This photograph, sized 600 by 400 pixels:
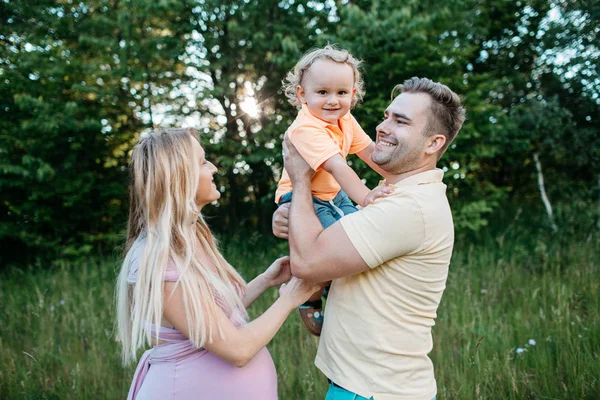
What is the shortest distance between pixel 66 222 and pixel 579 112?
975cm

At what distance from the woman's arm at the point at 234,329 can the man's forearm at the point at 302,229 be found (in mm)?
248

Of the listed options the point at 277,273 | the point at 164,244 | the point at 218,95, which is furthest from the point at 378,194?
the point at 218,95

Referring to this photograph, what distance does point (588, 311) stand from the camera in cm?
395

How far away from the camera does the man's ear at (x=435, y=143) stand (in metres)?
2.00

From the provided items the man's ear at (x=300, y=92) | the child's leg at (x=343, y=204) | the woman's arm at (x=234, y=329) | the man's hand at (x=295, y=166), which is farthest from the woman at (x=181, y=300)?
the man's ear at (x=300, y=92)

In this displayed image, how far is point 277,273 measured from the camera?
2.37m

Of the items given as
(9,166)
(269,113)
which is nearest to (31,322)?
(9,166)

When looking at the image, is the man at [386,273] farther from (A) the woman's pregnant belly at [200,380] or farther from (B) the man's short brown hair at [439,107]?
(A) the woman's pregnant belly at [200,380]

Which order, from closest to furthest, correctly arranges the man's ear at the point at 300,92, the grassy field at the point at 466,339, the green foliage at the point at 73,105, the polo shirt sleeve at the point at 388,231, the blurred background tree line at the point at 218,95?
the polo shirt sleeve at the point at 388,231 → the man's ear at the point at 300,92 → the grassy field at the point at 466,339 → the blurred background tree line at the point at 218,95 → the green foliage at the point at 73,105

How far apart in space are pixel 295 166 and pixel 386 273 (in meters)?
0.68

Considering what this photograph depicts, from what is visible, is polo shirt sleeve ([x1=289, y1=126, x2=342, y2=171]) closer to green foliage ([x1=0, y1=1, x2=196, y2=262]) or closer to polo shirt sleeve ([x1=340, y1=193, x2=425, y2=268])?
polo shirt sleeve ([x1=340, y1=193, x2=425, y2=268])

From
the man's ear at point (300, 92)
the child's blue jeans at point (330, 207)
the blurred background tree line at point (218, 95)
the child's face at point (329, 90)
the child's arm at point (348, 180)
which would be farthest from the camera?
the blurred background tree line at point (218, 95)

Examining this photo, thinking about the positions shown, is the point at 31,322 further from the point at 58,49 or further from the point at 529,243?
the point at 529,243

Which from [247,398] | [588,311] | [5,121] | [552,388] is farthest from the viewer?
[5,121]
